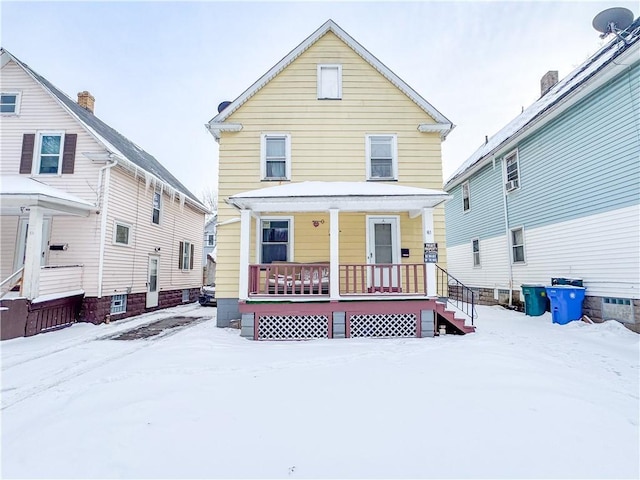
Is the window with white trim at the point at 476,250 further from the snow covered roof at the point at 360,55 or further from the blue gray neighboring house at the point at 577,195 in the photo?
the snow covered roof at the point at 360,55

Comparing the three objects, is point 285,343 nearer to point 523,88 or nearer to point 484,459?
point 484,459

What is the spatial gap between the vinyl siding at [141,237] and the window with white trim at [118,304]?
302 mm

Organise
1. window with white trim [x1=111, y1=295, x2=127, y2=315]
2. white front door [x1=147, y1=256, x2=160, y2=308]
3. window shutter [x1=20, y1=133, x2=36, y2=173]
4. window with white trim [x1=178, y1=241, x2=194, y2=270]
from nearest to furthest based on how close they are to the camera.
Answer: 1. window shutter [x1=20, y1=133, x2=36, y2=173]
2. window with white trim [x1=111, y1=295, x2=127, y2=315]
3. white front door [x1=147, y1=256, x2=160, y2=308]
4. window with white trim [x1=178, y1=241, x2=194, y2=270]

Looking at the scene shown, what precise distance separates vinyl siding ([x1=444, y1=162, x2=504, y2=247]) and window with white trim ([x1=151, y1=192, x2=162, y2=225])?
39.0 feet

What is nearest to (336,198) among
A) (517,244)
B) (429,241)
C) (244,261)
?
(429,241)

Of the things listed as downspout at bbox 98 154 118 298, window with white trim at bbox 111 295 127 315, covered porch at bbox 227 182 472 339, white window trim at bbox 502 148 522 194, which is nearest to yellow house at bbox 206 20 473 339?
covered porch at bbox 227 182 472 339

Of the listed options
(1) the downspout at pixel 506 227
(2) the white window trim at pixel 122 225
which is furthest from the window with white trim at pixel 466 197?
(2) the white window trim at pixel 122 225

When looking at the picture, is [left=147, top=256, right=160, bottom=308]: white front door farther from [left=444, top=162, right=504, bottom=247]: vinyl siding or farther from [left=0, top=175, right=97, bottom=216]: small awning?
[left=444, top=162, right=504, bottom=247]: vinyl siding

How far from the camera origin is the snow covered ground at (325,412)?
2.64m

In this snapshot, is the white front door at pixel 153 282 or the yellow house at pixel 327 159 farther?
the white front door at pixel 153 282

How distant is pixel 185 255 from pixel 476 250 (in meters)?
13.9

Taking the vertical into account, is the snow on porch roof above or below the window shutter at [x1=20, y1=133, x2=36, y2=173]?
below

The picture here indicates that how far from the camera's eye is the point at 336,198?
7.37m

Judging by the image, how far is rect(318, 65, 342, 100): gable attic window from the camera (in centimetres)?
971
